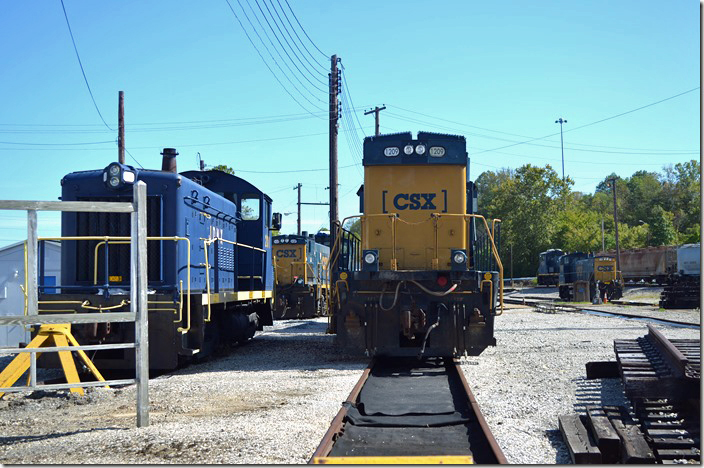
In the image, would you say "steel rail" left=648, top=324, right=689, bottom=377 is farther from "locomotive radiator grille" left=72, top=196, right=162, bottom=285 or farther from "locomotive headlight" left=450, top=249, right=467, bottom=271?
"locomotive radiator grille" left=72, top=196, right=162, bottom=285

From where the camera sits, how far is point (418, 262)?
427 inches

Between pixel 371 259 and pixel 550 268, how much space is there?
50.0m

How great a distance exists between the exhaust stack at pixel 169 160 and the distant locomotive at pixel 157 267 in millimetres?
17

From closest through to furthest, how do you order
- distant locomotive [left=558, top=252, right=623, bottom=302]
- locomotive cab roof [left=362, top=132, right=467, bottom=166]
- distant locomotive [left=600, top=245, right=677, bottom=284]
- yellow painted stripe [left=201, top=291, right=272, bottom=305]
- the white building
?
1. yellow painted stripe [left=201, top=291, right=272, bottom=305]
2. locomotive cab roof [left=362, top=132, right=467, bottom=166]
3. the white building
4. distant locomotive [left=558, top=252, right=623, bottom=302]
5. distant locomotive [left=600, top=245, right=677, bottom=284]

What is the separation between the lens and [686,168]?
91062 mm

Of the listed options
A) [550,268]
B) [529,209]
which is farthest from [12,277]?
[529,209]

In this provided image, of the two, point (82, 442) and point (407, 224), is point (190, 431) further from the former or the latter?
point (407, 224)

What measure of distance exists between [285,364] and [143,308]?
478 cm

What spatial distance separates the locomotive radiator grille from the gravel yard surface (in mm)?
1740

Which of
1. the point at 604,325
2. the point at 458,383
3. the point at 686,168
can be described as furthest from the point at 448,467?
the point at 686,168

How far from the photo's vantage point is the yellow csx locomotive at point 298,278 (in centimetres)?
2073

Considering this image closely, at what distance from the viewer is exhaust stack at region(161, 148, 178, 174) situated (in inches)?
431

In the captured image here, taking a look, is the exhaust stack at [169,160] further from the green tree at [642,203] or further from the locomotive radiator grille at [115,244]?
the green tree at [642,203]

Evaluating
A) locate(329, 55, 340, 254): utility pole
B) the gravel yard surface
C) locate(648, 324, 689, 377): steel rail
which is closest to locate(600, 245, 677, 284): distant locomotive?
locate(329, 55, 340, 254): utility pole
